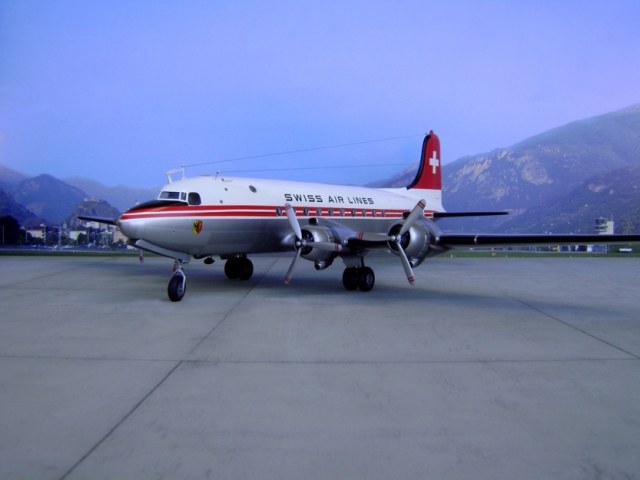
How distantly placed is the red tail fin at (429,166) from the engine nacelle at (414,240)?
862cm

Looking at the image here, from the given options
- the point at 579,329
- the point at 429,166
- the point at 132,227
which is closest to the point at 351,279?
the point at 132,227

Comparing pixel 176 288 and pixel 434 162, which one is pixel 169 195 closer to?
pixel 176 288

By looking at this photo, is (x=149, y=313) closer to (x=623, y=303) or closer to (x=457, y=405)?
(x=457, y=405)

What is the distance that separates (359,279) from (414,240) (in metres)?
1.85

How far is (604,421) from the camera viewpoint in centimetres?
476

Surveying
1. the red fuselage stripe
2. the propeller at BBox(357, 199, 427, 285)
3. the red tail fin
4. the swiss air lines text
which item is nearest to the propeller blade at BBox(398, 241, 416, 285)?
the propeller at BBox(357, 199, 427, 285)

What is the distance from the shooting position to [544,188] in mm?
76500

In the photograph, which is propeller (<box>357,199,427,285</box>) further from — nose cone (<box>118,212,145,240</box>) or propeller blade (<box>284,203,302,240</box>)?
nose cone (<box>118,212,145,240</box>)

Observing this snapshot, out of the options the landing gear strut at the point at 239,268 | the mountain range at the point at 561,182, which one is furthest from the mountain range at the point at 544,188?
the landing gear strut at the point at 239,268

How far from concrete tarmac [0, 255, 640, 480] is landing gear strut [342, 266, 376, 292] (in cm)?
175

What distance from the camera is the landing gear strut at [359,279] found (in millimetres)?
13773

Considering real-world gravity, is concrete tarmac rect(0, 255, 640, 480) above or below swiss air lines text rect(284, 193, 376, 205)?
below

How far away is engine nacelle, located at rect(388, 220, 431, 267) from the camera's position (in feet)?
43.0

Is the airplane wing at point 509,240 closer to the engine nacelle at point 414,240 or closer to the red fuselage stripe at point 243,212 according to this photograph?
the engine nacelle at point 414,240
